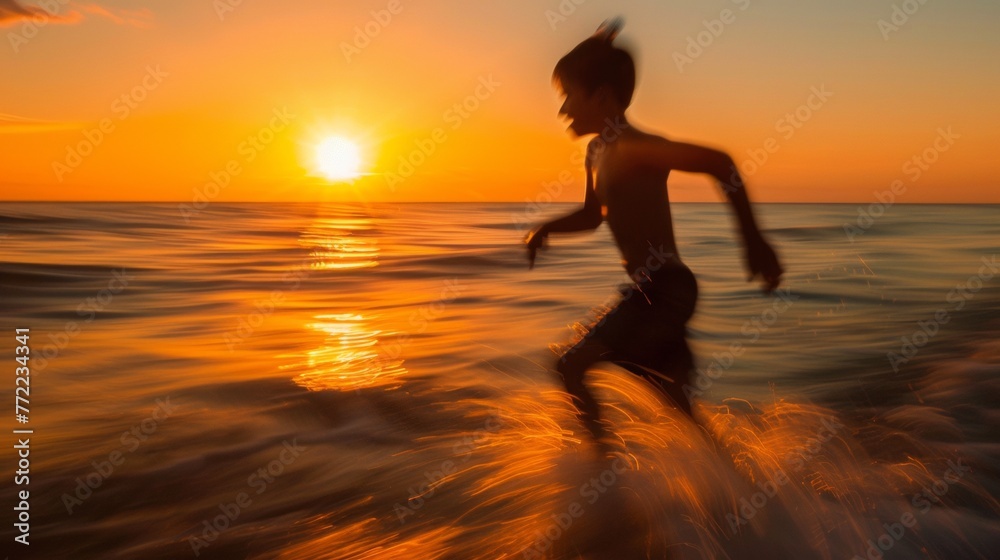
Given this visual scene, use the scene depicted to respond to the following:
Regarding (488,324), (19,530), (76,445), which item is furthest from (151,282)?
(19,530)

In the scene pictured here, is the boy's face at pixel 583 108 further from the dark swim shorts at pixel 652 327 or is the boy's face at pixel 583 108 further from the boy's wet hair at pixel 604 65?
the dark swim shorts at pixel 652 327

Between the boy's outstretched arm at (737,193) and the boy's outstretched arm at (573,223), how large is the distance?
55 cm

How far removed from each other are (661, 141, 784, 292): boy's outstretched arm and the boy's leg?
2.14 ft

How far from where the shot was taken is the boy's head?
258 cm

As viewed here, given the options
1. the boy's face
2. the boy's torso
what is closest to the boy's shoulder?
the boy's torso

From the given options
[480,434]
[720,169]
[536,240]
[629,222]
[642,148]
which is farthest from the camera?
[480,434]

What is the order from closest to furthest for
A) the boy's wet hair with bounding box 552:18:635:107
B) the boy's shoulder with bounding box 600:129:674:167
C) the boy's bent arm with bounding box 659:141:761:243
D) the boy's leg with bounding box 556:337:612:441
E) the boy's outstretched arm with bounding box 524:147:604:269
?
the boy's bent arm with bounding box 659:141:761:243 < the boy's shoulder with bounding box 600:129:674:167 < the boy's wet hair with bounding box 552:18:635:107 < the boy's leg with bounding box 556:337:612:441 < the boy's outstretched arm with bounding box 524:147:604:269

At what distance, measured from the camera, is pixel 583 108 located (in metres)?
2.63

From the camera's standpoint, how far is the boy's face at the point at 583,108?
8.56ft

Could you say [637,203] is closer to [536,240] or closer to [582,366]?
[536,240]

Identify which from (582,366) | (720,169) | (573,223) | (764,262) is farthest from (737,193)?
(582,366)

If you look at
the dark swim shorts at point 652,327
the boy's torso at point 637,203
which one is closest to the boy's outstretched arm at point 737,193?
the boy's torso at point 637,203

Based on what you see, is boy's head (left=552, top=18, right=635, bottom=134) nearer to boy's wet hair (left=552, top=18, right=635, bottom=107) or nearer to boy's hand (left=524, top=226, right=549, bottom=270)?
boy's wet hair (left=552, top=18, right=635, bottom=107)

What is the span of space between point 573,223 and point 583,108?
54 cm
